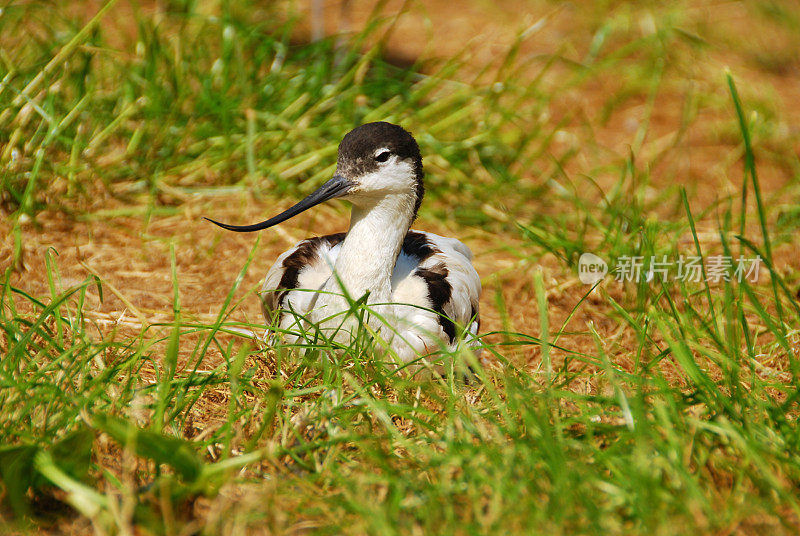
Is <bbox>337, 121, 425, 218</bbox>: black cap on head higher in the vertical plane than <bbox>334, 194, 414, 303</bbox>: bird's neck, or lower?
higher

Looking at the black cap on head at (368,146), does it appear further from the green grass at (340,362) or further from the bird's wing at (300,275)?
the green grass at (340,362)

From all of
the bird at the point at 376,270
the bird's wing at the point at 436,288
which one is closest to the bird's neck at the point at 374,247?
the bird at the point at 376,270

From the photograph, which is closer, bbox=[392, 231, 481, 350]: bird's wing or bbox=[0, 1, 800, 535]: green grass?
bbox=[0, 1, 800, 535]: green grass

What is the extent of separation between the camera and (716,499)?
6.33ft

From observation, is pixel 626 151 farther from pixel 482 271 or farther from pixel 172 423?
pixel 172 423

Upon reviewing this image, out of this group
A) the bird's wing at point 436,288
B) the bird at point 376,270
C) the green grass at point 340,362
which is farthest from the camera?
the bird's wing at point 436,288

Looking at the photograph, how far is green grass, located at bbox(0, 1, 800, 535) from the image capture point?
1.85 metres

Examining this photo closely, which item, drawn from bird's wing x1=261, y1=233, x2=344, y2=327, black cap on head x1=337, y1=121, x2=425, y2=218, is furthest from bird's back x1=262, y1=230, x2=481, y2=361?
black cap on head x1=337, y1=121, x2=425, y2=218

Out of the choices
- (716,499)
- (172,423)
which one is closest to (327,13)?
(172,423)

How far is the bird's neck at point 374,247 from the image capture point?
2.64m

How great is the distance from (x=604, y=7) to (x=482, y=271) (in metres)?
4.07

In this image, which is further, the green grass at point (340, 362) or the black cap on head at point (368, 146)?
the black cap on head at point (368, 146)

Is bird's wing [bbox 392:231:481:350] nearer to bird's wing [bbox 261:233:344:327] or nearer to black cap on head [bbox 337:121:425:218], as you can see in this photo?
bird's wing [bbox 261:233:344:327]

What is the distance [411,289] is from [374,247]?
281mm
